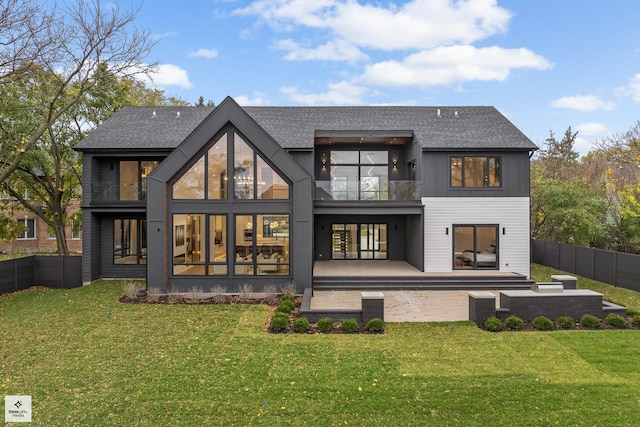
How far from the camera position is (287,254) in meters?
13.4

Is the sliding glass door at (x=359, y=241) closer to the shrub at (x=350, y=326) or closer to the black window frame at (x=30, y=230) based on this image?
the shrub at (x=350, y=326)

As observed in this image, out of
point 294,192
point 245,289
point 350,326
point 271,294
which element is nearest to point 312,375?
point 350,326

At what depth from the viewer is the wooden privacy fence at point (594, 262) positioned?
1367cm

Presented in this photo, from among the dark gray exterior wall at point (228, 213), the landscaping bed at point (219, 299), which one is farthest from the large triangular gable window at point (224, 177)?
the landscaping bed at point (219, 299)

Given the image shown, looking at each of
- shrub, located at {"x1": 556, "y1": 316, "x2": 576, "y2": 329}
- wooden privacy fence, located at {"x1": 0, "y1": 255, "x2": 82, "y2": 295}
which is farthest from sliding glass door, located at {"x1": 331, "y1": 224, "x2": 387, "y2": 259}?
wooden privacy fence, located at {"x1": 0, "y1": 255, "x2": 82, "y2": 295}

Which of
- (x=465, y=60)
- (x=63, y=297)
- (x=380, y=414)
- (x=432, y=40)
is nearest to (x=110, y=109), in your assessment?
(x=63, y=297)

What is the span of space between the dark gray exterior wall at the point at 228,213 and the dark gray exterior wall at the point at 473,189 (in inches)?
225

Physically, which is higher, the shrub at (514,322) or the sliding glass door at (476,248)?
the sliding glass door at (476,248)

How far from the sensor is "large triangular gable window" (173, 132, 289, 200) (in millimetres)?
13453

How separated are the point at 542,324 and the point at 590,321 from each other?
4.33 ft

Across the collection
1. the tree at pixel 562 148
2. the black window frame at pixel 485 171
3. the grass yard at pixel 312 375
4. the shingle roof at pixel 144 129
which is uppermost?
the tree at pixel 562 148

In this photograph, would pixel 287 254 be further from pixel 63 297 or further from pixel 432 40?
pixel 432 40

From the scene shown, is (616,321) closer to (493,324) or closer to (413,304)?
(493,324)

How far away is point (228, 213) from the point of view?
13391 mm
